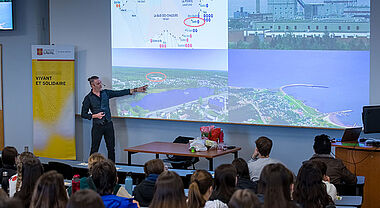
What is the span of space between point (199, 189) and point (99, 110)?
15.9ft

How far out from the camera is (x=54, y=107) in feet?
30.5

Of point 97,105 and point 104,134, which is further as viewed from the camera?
point 104,134

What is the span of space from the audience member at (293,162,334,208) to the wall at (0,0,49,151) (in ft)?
22.2

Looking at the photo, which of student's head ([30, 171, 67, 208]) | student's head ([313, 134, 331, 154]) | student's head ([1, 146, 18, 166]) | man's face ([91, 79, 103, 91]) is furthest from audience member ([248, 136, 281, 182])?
man's face ([91, 79, 103, 91])

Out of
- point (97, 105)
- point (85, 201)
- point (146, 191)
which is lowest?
point (146, 191)

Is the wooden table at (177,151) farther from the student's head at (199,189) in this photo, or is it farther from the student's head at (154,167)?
the student's head at (199,189)

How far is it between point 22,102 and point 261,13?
4650 mm

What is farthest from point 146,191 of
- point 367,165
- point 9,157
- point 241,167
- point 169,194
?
point 367,165

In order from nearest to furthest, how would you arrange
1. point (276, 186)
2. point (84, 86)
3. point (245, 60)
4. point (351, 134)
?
1. point (276, 186)
2. point (351, 134)
3. point (245, 60)
4. point (84, 86)

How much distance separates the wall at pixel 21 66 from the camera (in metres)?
9.66

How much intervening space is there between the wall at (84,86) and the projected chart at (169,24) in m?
0.37

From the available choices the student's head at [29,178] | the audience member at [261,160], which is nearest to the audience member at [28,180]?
the student's head at [29,178]

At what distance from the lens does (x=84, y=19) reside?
9.23m

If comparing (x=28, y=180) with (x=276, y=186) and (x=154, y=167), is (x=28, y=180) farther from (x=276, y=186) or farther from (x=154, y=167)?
(x=276, y=186)
